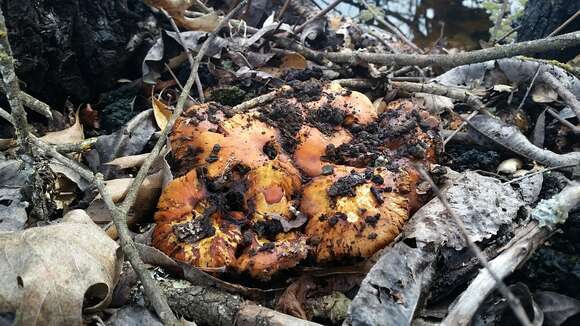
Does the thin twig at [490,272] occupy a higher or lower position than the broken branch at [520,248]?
higher

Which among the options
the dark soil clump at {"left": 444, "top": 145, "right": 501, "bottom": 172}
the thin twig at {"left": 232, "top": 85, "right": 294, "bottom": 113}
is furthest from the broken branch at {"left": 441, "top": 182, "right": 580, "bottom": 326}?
the thin twig at {"left": 232, "top": 85, "right": 294, "bottom": 113}

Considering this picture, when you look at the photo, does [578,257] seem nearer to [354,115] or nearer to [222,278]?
[354,115]

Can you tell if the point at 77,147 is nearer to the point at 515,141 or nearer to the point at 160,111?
the point at 160,111

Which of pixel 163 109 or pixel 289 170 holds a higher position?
pixel 289 170

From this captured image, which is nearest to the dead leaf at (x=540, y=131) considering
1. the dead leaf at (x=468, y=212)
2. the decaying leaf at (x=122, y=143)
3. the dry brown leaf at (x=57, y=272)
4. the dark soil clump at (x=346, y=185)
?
the dead leaf at (x=468, y=212)

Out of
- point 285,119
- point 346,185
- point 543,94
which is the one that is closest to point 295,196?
point 346,185

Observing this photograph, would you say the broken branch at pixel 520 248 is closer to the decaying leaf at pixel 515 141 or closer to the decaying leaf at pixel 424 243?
the decaying leaf at pixel 424 243

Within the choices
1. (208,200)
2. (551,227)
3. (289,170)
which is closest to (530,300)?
(551,227)
